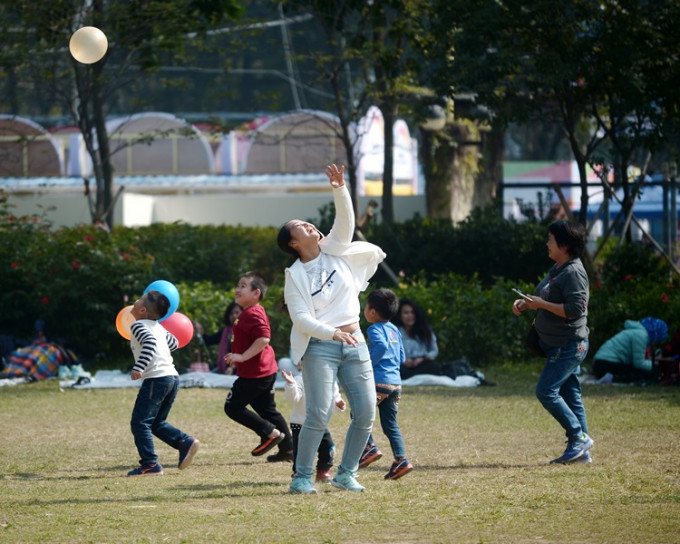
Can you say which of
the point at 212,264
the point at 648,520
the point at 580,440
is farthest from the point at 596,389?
the point at 212,264

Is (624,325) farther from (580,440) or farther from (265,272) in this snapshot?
(265,272)

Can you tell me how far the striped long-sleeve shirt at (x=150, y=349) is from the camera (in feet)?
25.0

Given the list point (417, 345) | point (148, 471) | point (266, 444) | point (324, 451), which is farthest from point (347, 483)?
point (417, 345)

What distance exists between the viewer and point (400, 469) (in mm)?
6957

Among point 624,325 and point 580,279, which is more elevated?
point 580,279

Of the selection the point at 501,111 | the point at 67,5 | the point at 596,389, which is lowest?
the point at 596,389

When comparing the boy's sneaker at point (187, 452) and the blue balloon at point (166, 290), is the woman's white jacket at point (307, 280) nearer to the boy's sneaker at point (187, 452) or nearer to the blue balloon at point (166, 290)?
the boy's sneaker at point (187, 452)

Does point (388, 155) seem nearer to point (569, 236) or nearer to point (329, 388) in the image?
point (569, 236)

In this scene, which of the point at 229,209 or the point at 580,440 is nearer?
the point at 580,440

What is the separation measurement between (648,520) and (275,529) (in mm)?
1903

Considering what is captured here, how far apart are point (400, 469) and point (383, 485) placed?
0.21 m

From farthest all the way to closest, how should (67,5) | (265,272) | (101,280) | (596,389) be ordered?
(265,272), (67,5), (101,280), (596,389)

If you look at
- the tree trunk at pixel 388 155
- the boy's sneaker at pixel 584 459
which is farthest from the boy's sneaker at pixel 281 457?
the tree trunk at pixel 388 155

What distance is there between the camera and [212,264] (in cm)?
1806
